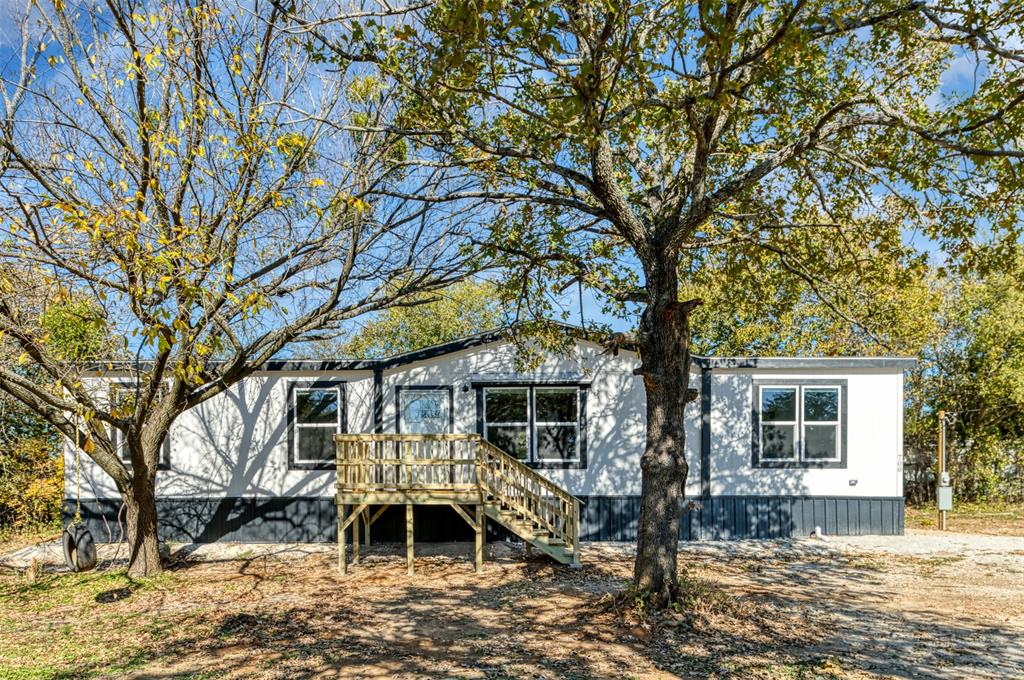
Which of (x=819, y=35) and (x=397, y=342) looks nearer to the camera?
(x=819, y=35)

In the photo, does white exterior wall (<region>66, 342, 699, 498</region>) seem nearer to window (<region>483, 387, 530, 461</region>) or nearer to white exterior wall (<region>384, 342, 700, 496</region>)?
white exterior wall (<region>384, 342, 700, 496</region>)

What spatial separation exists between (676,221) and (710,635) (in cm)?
424

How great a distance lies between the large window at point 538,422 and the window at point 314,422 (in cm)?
264

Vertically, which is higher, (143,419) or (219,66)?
(219,66)

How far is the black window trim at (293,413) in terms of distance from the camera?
39.9 ft

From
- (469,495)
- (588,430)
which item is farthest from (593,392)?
(469,495)

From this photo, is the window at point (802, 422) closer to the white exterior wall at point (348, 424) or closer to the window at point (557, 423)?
the white exterior wall at point (348, 424)

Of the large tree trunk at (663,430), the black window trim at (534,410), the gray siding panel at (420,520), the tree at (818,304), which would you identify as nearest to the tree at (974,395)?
the tree at (818,304)

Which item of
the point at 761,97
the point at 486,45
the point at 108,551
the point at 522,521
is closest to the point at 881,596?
the point at 522,521

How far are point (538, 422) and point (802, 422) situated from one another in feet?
15.4

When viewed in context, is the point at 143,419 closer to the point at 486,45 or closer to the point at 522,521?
the point at 522,521

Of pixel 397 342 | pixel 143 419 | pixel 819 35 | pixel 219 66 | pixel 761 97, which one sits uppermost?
pixel 219 66

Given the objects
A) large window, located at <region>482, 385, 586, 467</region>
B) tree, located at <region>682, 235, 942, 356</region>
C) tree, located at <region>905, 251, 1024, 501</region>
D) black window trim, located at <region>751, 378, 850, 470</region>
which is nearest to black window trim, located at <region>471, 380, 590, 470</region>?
large window, located at <region>482, 385, 586, 467</region>

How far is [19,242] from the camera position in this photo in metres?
7.13
